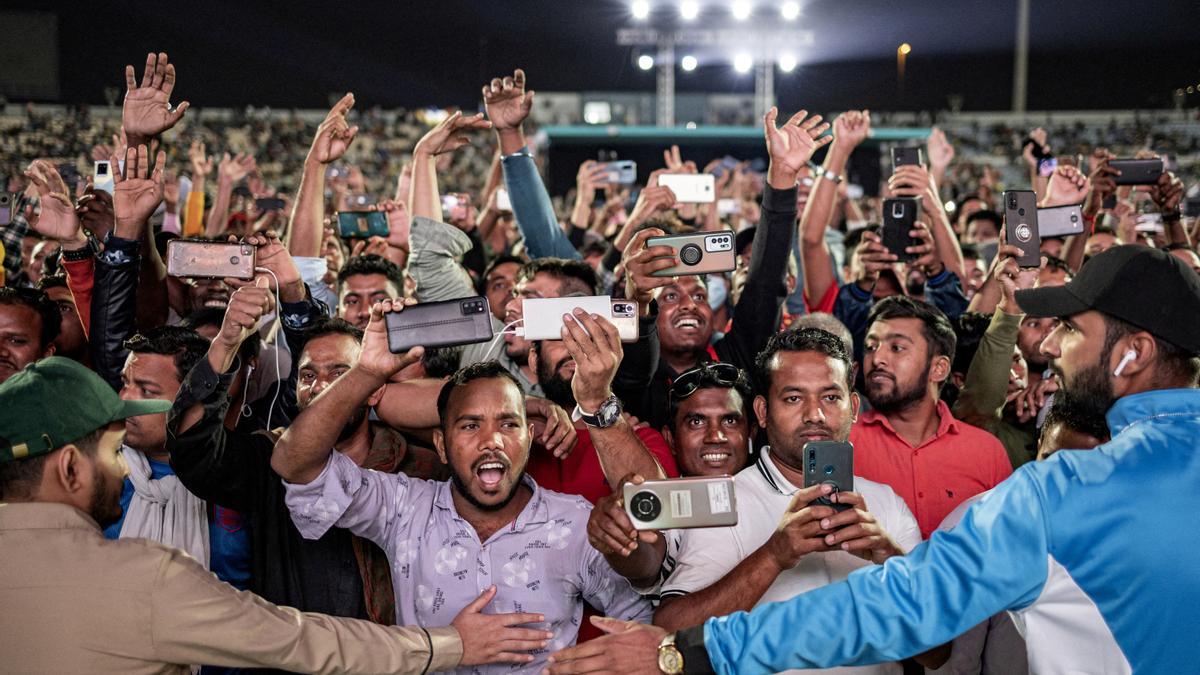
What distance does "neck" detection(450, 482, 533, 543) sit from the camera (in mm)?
2736

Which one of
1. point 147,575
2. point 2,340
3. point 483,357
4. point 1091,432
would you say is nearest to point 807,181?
point 483,357

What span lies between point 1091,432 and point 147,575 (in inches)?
93.1

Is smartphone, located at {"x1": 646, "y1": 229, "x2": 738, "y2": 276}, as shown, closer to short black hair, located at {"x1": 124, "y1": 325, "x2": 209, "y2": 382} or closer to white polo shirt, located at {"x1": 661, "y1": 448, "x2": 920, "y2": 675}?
white polo shirt, located at {"x1": 661, "y1": 448, "x2": 920, "y2": 675}

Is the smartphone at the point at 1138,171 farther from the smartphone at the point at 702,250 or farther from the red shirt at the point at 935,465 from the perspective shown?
the smartphone at the point at 702,250

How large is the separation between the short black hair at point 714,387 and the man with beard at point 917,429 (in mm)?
357

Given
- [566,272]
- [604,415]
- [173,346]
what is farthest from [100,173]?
[604,415]

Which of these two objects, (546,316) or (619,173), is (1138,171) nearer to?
(619,173)

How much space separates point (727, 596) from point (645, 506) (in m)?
0.36

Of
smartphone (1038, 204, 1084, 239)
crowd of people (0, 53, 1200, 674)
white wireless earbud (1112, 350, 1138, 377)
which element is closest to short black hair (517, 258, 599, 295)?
crowd of people (0, 53, 1200, 674)

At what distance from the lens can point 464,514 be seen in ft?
9.05

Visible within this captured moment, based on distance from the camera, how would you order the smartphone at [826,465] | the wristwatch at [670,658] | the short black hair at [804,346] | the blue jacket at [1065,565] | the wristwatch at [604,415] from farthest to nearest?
the short black hair at [804,346] → the wristwatch at [604,415] → the smartphone at [826,465] → the wristwatch at [670,658] → the blue jacket at [1065,565]

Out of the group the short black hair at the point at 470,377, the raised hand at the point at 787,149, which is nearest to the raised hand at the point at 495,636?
the short black hair at the point at 470,377

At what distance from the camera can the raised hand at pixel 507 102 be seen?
4.23m

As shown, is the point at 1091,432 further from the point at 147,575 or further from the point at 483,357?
the point at 147,575
